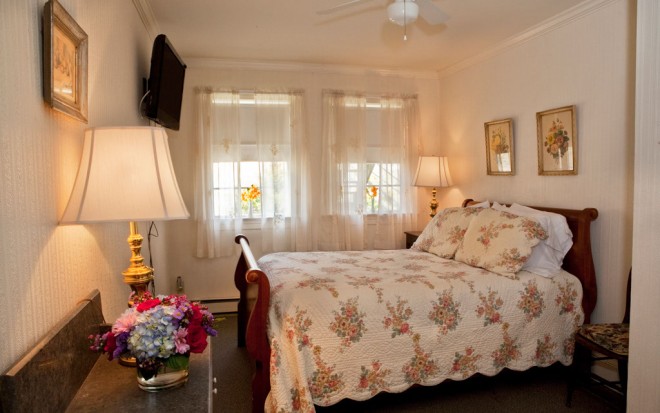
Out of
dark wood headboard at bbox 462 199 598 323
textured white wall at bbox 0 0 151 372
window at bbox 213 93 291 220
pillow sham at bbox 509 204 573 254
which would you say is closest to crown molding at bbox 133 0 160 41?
window at bbox 213 93 291 220

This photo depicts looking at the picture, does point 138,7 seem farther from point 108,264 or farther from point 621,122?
point 621,122

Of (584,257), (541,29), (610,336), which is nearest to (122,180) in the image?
(610,336)

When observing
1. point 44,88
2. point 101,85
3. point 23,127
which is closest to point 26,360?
point 23,127

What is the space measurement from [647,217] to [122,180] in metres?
2.17

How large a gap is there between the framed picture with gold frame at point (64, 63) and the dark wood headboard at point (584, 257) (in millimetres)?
2957

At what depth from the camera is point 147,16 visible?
3146 millimetres

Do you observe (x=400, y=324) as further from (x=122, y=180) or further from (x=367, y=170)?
(x=367, y=170)

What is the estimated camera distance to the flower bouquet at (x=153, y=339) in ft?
3.95

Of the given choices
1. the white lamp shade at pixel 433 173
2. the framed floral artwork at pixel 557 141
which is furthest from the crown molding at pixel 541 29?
the white lamp shade at pixel 433 173

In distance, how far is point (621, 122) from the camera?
9.15 feet

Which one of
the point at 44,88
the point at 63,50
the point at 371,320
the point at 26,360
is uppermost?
the point at 63,50

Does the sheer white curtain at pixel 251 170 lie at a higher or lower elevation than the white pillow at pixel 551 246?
higher

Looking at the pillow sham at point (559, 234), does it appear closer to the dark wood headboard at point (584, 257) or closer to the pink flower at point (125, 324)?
the dark wood headboard at point (584, 257)

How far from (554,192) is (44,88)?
326cm
